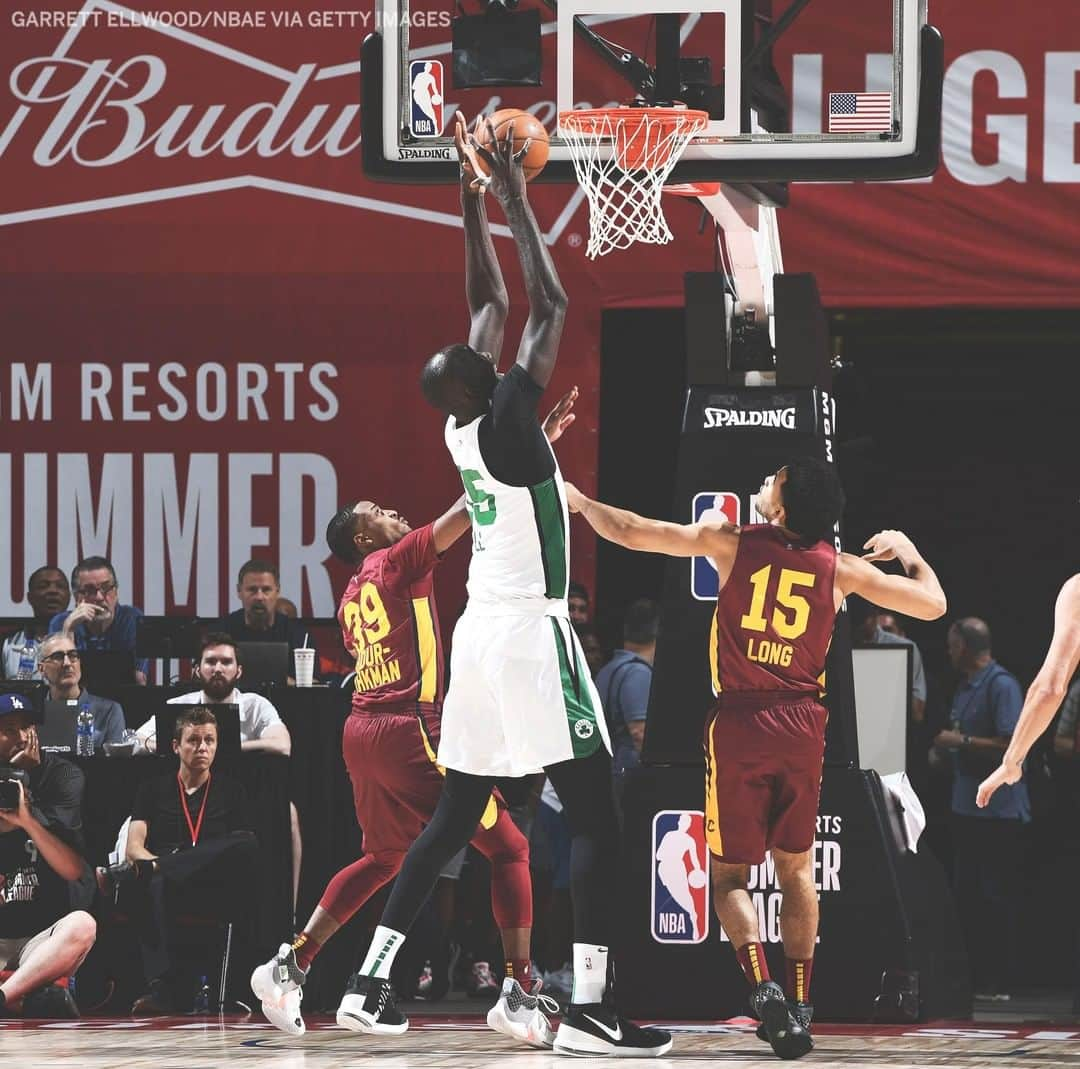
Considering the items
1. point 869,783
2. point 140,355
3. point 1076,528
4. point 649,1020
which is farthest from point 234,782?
point 1076,528

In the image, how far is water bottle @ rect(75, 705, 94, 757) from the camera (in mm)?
9766

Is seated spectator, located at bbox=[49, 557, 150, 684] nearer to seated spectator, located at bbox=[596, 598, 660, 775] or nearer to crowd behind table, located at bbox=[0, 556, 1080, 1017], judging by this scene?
crowd behind table, located at bbox=[0, 556, 1080, 1017]

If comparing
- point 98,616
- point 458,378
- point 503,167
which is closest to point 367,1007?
point 458,378

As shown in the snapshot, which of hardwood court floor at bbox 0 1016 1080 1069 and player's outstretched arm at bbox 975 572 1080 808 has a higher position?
player's outstretched arm at bbox 975 572 1080 808

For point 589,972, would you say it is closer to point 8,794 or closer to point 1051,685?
point 1051,685

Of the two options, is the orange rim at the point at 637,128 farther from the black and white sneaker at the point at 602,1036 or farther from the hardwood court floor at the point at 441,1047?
the hardwood court floor at the point at 441,1047

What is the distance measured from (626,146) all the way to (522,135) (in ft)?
3.40

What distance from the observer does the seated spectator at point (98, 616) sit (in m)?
11.3

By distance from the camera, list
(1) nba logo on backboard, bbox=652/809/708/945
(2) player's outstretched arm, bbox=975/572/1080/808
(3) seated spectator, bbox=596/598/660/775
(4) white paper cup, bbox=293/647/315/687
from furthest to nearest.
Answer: (3) seated spectator, bbox=596/598/660/775
(4) white paper cup, bbox=293/647/315/687
(1) nba logo on backboard, bbox=652/809/708/945
(2) player's outstretched arm, bbox=975/572/1080/808

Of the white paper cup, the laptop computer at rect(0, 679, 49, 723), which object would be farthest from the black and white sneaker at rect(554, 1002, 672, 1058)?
the white paper cup

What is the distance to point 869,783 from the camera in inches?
341

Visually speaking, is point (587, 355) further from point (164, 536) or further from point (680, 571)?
point (680, 571)

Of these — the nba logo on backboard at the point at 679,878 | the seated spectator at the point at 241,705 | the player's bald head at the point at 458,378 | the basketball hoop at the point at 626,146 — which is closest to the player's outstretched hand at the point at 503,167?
the player's bald head at the point at 458,378

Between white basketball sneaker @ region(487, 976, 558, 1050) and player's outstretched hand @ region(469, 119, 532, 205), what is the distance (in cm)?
265
